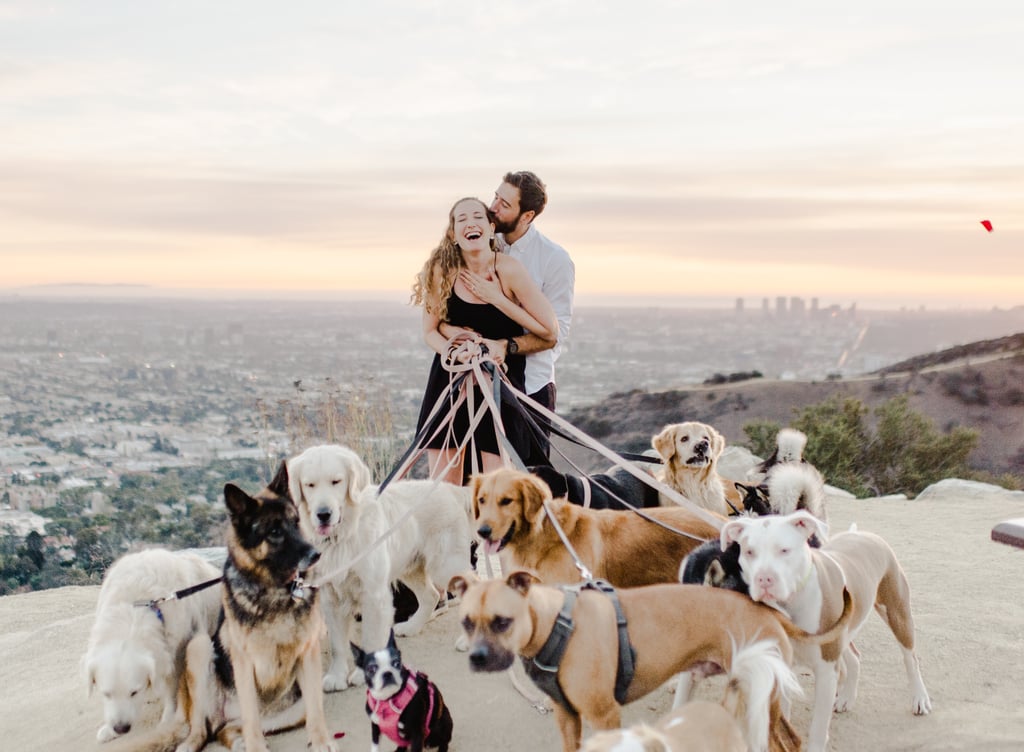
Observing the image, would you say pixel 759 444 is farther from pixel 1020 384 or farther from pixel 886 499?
pixel 1020 384

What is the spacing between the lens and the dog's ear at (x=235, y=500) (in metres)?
4.33

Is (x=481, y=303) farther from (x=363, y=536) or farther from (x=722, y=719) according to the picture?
(x=722, y=719)

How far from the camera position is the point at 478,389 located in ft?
21.7

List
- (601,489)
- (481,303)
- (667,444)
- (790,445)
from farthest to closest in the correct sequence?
(790,445) → (667,444) → (481,303) → (601,489)

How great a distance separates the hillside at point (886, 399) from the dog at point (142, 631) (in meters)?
23.4

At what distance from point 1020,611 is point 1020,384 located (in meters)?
30.0

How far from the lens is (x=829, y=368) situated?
130ft

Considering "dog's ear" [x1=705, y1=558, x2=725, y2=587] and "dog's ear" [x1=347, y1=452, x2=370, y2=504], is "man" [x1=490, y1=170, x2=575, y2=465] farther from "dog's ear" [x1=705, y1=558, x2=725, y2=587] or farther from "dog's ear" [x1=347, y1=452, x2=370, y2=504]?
"dog's ear" [x1=705, y1=558, x2=725, y2=587]

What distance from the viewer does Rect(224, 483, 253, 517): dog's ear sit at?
171 inches

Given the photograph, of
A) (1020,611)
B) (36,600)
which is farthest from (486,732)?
(36,600)

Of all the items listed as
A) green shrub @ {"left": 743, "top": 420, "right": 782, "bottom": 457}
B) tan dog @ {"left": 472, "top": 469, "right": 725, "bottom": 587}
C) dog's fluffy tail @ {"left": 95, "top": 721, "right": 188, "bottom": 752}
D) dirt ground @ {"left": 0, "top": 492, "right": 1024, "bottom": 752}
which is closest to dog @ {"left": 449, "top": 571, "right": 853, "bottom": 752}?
dirt ground @ {"left": 0, "top": 492, "right": 1024, "bottom": 752}

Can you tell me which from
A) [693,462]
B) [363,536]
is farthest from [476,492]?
[693,462]

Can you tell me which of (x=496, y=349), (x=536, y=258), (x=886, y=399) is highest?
(x=536, y=258)

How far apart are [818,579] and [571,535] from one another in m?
1.44
